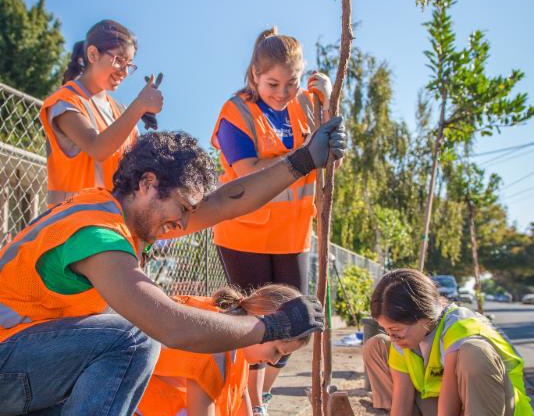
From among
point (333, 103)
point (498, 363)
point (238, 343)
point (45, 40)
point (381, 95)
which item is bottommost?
point (498, 363)

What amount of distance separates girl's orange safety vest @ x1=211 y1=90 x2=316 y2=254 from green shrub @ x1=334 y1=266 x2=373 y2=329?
8256 millimetres

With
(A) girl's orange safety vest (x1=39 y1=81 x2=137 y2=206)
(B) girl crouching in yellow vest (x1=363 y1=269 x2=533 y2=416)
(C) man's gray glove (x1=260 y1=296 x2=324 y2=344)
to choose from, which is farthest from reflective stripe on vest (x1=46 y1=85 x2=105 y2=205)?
(B) girl crouching in yellow vest (x1=363 y1=269 x2=533 y2=416)

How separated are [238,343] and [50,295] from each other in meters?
0.54

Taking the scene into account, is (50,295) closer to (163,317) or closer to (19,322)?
(19,322)

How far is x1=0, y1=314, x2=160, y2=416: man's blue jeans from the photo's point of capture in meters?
1.54

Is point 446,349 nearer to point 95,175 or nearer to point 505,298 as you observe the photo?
point 95,175

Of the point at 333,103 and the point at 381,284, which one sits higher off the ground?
the point at 333,103

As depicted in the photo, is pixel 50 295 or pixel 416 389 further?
pixel 416 389

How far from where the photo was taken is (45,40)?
2070cm

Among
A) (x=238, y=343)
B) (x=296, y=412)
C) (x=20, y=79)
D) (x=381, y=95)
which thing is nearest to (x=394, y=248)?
(x=381, y=95)

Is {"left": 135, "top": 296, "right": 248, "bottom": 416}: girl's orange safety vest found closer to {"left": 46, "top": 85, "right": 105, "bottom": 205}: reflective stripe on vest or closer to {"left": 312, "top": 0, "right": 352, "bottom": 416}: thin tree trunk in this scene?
{"left": 312, "top": 0, "right": 352, "bottom": 416}: thin tree trunk

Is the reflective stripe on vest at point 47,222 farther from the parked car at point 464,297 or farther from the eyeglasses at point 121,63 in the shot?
the parked car at point 464,297

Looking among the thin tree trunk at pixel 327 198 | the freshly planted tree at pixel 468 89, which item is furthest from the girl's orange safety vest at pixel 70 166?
the freshly planted tree at pixel 468 89

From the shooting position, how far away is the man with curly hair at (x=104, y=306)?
142 cm
